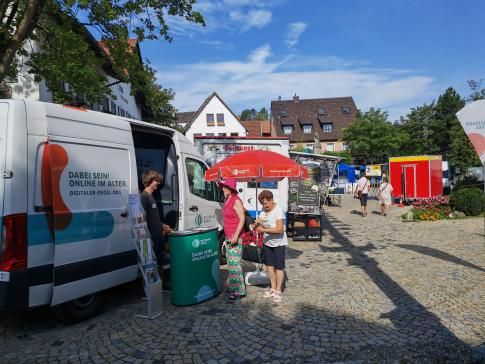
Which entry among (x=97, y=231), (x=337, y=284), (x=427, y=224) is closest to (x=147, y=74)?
(x=97, y=231)

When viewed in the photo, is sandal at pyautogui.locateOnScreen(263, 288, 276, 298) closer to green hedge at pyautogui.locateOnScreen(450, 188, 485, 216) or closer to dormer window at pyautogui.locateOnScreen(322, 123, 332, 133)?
green hedge at pyautogui.locateOnScreen(450, 188, 485, 216)

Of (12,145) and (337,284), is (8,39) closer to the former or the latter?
(12,145)

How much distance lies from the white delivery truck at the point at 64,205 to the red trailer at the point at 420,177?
19018 millimetres

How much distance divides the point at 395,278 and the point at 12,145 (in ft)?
19.7

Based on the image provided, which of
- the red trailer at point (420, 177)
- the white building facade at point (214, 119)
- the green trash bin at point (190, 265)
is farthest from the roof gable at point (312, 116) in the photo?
the green trash bin at point (190, 265)

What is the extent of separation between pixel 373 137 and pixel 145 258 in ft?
131

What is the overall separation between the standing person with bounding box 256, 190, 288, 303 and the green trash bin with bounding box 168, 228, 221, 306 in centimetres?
79

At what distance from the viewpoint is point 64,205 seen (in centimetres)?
430

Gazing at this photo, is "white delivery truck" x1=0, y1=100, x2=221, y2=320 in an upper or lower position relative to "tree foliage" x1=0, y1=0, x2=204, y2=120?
lower

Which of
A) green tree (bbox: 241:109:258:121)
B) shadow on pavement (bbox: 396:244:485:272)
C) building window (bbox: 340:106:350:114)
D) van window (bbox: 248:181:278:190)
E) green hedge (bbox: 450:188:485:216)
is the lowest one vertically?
shadow on pavement (bbox: 396:244:485:272)

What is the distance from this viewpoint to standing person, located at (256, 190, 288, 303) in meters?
5.48

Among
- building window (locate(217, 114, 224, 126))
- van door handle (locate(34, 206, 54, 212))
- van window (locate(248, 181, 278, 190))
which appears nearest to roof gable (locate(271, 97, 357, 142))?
building window (locate(217, 114, 224, 126))

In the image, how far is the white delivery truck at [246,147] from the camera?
1045 centimetres

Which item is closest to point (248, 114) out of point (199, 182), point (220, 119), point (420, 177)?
point (220, 119)
